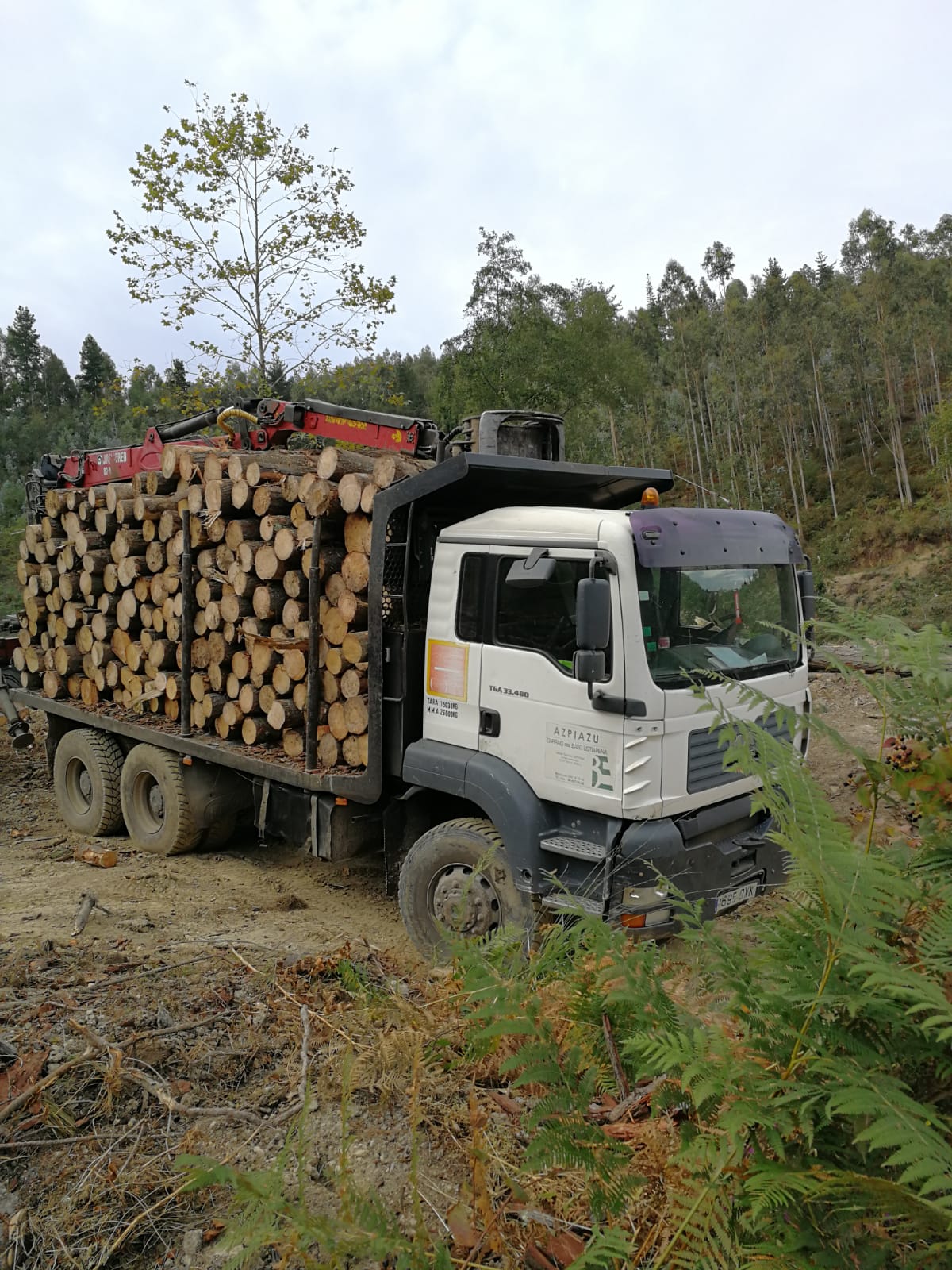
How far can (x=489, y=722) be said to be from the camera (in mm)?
4852

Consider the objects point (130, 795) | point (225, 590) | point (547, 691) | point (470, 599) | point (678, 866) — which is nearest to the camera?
point (678, 866)

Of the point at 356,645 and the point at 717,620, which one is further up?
the point at 717,620

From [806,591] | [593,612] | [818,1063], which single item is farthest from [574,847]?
[818,1063]

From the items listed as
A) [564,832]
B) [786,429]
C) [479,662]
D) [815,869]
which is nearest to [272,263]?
[479,662]

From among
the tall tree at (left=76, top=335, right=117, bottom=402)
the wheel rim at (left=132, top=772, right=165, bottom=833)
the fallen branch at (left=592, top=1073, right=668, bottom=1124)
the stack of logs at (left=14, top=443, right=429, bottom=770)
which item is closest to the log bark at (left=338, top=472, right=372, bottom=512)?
the stack of logs at (left=14, top=443, right=429, bottom=770)

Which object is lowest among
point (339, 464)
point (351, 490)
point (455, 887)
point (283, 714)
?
point (455, 887)

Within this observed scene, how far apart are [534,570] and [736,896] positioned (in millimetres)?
2043

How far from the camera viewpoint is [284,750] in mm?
6004

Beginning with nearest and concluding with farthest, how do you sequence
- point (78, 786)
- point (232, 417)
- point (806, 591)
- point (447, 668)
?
point (447, 668) → point (806, 591) → point (232, 417) → point (78, 786)

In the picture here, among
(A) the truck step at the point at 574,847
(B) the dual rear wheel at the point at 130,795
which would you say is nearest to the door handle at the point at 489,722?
(A) the truck step at the point at 574,847

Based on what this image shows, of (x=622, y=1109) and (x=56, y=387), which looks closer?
(x=622, y=1109)

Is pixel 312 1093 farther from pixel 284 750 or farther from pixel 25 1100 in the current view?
pixel 284 750

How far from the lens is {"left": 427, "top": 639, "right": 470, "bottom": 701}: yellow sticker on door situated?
16.4 ft

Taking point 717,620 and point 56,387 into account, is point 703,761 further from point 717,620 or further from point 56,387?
point 56,387
